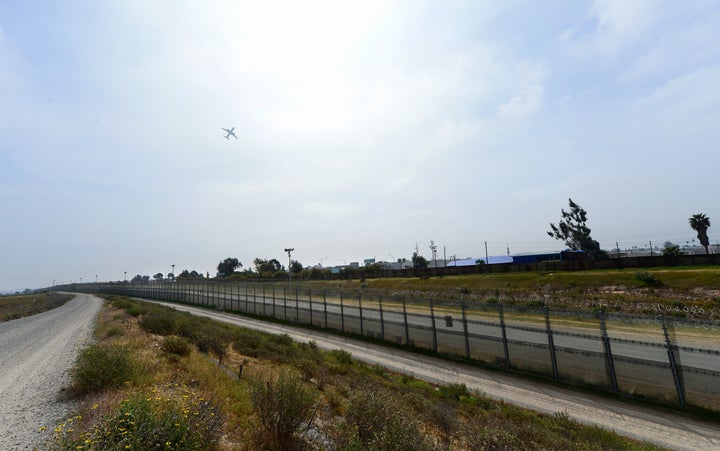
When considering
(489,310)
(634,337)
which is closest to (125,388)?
(489,310)

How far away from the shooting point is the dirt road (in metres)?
9.76

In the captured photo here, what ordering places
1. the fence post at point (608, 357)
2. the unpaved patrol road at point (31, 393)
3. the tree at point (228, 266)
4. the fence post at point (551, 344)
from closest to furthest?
the unpaved patrol road at point (31, 393) < the fence post at point (608, 357) < the fence post at point (551, 344) < the tree at point (228, 266)

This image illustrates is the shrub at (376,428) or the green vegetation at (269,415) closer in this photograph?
the green vegetation at (269,415)

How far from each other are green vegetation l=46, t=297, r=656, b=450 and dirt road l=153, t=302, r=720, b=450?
5.28 feet

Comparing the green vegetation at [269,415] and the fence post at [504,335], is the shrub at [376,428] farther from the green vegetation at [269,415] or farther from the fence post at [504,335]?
the fence post at [504,335]

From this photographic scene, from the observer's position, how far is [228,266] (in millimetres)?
194250

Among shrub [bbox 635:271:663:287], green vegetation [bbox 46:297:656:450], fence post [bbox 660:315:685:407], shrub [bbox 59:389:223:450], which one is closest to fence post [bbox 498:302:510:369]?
green vegetation [bbox 46:297:656:450]

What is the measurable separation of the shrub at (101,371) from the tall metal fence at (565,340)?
1521 cm

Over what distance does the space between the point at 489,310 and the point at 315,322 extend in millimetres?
17201

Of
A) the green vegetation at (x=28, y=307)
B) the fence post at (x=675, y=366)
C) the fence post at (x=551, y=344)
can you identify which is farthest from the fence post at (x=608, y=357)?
the green vegetation at (x=28, y=307)

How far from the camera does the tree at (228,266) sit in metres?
193

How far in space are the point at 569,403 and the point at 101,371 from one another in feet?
52.0

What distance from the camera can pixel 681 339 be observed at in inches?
449

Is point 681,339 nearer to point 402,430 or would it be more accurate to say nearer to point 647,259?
point 402,430
